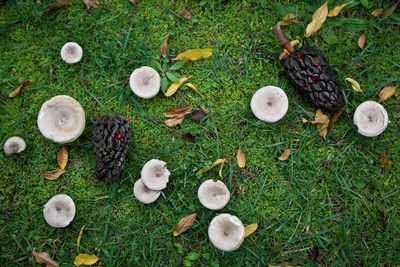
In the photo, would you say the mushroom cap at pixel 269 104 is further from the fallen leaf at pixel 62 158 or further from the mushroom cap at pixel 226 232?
the fallen leaf at pixel 62 158

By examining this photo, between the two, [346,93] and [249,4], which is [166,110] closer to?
[249,4]

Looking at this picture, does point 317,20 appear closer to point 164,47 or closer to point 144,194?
point 164,47

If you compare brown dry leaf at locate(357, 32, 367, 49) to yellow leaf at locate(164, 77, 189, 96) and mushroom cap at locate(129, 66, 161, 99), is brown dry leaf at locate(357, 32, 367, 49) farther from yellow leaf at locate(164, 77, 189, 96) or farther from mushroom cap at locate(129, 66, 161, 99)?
mushroom cap at locate(129, 66, 161, 99)

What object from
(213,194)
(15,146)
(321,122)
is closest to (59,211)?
(15,146)

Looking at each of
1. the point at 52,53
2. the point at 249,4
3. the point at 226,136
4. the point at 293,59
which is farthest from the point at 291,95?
the point at 52,53

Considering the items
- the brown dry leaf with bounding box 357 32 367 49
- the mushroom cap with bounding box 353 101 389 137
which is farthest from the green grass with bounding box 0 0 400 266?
the mushroom cap with bounding box 353 101 389 137

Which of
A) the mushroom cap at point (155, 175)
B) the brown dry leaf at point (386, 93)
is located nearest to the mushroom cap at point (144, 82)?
the mushroom cap at point (155, 175)
